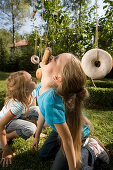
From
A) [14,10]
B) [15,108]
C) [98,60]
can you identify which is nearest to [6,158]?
[15,108]

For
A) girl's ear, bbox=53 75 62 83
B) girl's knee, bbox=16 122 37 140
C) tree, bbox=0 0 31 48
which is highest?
tree, bbox=0 0 31 48

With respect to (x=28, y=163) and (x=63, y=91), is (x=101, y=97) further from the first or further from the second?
(x=63, y=91)

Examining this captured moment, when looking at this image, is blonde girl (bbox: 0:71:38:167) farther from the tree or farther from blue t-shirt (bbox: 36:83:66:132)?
the tree

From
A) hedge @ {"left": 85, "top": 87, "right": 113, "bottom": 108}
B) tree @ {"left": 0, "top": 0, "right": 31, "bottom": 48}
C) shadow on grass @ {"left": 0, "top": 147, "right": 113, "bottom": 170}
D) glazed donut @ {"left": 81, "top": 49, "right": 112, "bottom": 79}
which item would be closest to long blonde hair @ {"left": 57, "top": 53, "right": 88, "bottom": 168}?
shadow on grass @ {"left": 0, "top": 147, "right": 113, "bottom": 170}

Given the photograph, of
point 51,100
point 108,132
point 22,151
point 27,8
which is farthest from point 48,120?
point 27,8

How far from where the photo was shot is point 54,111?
0.98 metres

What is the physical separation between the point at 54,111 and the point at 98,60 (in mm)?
1621

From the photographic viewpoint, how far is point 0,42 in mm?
16688

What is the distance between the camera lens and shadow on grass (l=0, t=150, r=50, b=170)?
5.07ft

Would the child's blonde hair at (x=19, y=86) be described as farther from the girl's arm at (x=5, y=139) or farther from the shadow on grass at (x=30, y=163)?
the shadow on grass at (x=30, y=163)

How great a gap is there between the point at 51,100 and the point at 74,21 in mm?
5105

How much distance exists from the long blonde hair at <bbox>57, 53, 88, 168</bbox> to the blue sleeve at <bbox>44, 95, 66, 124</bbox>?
82mm

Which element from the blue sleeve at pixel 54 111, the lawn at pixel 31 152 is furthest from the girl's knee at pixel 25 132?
the blue sleeve at pixel 54 111

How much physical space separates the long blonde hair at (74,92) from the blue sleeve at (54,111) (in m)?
0.08
